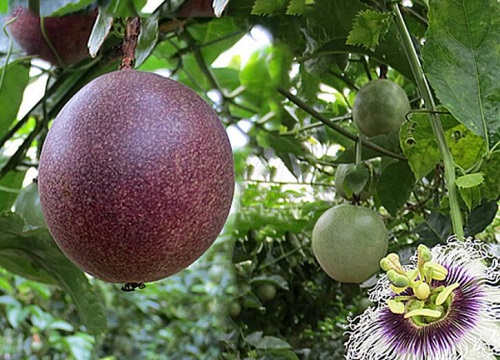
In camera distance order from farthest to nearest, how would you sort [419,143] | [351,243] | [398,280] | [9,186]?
1. [9,186]
2. [351,243]
3. [419,143]
4. [398,280]

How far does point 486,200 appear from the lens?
61cm

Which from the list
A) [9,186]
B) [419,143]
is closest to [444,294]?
[419,143]

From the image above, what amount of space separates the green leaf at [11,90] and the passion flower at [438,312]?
19.9 inches

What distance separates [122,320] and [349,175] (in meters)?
2.45

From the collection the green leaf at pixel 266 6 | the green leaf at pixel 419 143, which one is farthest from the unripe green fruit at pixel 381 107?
the green leaf at pixel 266 6

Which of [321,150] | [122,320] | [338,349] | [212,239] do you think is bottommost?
[122,320]

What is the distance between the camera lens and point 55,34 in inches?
26.4

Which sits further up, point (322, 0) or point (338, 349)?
point (322, 0)

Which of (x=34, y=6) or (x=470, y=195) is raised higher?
(x=34, y=6)

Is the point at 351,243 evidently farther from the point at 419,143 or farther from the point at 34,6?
the point at 34,6

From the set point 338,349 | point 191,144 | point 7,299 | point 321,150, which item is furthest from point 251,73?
point 7,299

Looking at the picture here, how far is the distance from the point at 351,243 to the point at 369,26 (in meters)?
0.27

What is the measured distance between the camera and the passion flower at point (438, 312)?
1.33 feet

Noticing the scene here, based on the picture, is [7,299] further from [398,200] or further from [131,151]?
[131,151]
